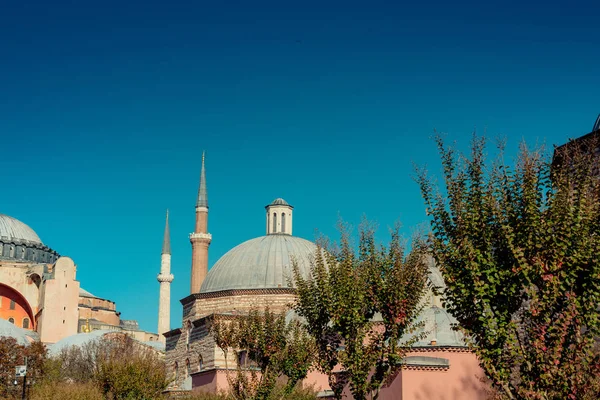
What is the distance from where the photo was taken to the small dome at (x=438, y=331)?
19.7m

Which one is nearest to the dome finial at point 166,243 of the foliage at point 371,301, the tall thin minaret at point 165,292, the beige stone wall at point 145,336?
the tall thin minaret at point 165,292

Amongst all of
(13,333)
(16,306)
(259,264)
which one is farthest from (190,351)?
(16,306)

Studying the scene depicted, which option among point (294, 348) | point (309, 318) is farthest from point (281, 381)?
point (309, 318)

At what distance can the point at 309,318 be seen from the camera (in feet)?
50.3

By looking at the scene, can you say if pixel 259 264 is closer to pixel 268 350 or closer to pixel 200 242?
pixel 200 242

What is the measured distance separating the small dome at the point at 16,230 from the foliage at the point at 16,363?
101 feet

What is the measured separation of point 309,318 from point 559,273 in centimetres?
721

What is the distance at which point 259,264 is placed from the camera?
1367 inches

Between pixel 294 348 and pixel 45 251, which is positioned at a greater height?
pixel 45 251

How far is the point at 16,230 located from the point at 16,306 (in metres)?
9.15

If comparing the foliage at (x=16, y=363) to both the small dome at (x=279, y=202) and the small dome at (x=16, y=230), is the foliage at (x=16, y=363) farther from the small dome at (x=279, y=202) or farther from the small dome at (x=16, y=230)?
the small dome at (x=16, y=230)

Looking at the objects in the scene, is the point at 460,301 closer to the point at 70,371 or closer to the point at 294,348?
the point at 294,348

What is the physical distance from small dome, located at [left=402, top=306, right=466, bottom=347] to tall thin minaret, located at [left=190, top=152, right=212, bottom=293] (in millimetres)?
23239

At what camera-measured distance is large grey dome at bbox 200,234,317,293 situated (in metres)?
33.8
